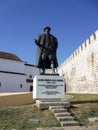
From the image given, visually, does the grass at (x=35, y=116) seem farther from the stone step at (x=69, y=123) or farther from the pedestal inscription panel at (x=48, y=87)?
the pedestal inscription panel at (x=48, y=87)

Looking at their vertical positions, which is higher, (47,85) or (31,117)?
(47,85)

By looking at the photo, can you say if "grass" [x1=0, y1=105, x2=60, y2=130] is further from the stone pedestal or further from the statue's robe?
the statue's robe

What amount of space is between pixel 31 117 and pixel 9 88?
3372 centimetres

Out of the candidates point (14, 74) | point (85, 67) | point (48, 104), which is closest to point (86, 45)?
point (85, 67)

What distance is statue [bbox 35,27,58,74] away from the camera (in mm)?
11602

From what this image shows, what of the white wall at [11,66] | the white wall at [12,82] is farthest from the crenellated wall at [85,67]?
the white wall at [11,66]

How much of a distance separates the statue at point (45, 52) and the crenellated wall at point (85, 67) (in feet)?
28.0

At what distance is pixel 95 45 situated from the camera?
1997 centimetres

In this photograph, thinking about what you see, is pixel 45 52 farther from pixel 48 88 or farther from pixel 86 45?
pixel 86 45

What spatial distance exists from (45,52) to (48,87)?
1635 millimetres

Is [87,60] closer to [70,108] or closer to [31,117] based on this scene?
[70,108]

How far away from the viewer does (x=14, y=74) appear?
143 ft

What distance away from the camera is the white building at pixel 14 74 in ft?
137

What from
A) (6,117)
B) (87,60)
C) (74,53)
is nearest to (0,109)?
(6,117)
